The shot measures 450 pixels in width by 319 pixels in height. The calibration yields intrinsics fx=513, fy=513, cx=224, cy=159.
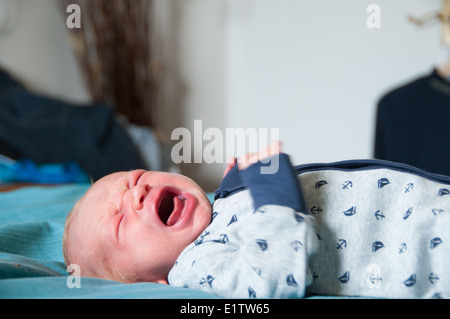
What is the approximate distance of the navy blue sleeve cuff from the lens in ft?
2.23

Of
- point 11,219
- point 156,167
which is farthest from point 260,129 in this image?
point 11,219

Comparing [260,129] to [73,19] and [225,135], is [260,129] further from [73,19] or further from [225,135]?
[73,19]

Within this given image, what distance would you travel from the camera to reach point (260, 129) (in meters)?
2.55

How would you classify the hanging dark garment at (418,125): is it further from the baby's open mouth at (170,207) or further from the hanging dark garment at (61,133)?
the baby's open mouth at (170,207)

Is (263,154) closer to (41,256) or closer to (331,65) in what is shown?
(41,256)

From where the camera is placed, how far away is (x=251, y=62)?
2605 millimetres

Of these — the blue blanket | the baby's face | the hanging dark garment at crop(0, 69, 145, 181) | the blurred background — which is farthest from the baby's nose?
the blurred background

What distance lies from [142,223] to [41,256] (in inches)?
13.0

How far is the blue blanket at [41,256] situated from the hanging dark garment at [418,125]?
3.70 feet

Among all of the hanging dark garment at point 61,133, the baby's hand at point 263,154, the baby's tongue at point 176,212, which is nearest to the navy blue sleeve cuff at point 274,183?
the baby's hand at point 263,154

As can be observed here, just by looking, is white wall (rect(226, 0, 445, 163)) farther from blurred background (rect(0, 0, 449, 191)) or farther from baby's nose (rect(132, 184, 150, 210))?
baby's nose (rect(132, 184, 150, 210))

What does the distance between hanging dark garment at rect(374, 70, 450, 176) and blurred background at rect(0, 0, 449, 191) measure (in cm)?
12

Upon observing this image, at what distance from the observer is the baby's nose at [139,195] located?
816 millimetres

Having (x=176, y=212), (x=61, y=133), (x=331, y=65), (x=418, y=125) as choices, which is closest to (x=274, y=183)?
(x=176, y=212)
